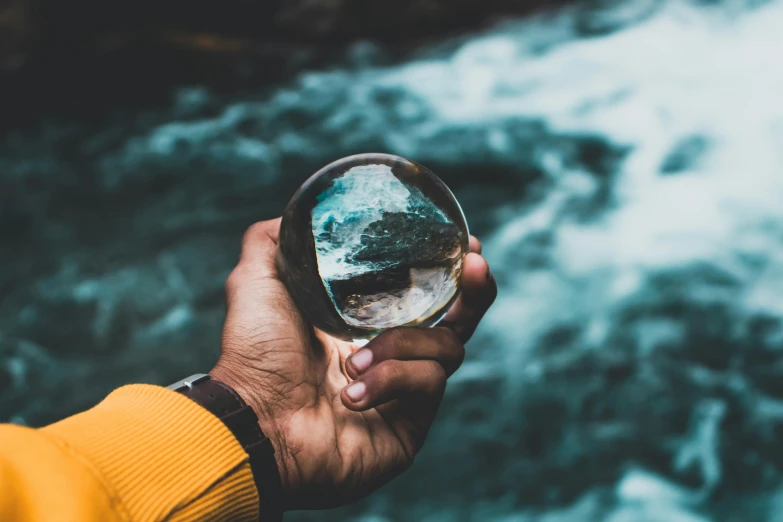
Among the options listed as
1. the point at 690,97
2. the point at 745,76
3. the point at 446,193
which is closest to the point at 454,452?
the point at 446,193

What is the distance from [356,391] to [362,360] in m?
0.07

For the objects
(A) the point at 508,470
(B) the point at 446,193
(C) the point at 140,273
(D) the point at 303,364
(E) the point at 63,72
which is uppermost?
(B) the point at 446,193

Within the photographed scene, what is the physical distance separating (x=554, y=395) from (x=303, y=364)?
100 inches

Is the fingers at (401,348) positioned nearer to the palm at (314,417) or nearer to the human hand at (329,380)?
the human hand at (329,380)

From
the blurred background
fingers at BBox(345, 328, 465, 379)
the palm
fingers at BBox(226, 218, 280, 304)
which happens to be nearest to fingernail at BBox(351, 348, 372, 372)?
fingers at BBox(345, 328, 465, 379)

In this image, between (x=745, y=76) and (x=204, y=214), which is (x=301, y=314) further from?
(x=745, y=76)

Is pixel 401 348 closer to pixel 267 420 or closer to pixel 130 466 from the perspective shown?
pixel 267 420

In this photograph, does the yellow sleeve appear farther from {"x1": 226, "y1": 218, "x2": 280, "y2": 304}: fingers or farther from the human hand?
{"x1": 226, "y1": 218, "x2": 280, "y2": 304}: fingers

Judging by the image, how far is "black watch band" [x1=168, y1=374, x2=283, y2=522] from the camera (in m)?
1.54

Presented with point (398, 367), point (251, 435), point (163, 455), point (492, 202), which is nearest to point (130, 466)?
point (163, 455)

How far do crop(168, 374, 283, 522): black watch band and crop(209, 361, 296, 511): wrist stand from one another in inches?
2.1

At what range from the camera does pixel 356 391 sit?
62.0 inches

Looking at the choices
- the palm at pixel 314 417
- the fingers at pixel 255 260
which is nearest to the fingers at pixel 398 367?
the palm at pixel 314 417

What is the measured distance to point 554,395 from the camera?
4047 mm
